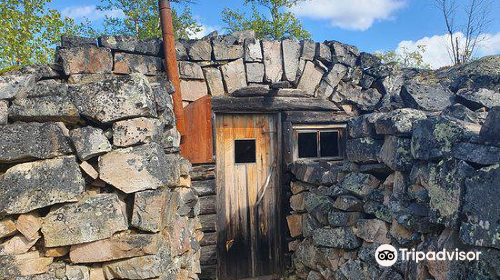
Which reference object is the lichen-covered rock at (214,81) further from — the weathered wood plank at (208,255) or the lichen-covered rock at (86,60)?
the weathered wood plank at (208,255)

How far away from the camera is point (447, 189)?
281 cm

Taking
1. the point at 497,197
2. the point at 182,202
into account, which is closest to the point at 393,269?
the point at 497,197

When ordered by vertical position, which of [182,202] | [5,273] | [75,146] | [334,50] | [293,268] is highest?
[334,50]


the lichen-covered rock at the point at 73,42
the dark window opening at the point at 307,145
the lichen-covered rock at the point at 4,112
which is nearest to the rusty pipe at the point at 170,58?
the lichen-covered rock at the point at 73,42

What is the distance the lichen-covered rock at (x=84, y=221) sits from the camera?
2641mm

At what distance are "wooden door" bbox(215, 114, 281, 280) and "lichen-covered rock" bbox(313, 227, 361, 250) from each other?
1.08 m

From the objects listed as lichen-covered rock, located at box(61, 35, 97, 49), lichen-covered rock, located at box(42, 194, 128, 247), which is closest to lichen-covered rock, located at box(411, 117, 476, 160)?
lichen-covered rock, located at box(42, 194, 128, 247)

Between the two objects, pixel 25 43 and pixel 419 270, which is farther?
pixel 25 43

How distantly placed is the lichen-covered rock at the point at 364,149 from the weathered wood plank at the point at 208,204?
6.62 ft

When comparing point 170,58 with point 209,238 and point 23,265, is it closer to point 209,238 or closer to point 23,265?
point 209,238

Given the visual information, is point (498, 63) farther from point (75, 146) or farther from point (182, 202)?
point (75, 146)

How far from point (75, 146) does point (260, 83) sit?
3.28 metres

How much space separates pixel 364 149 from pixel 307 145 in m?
2.24

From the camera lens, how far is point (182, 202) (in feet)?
12.1
